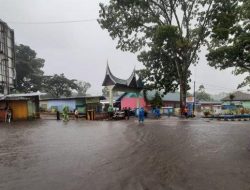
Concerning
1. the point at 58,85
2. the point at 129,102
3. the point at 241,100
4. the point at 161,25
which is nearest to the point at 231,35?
the point at 161,25

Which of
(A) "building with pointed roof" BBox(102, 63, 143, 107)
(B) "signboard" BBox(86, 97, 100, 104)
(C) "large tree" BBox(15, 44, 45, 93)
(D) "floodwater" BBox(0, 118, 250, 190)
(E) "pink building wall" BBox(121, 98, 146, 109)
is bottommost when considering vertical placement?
(D) "floodwater" BBox(0, 118, 250, 190)

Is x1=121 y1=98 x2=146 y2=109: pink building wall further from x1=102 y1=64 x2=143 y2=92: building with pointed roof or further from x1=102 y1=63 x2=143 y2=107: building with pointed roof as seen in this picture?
x1=102 y1=63 x2=143 y2=107: building with pointed roof

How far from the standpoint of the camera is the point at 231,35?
74.4 ft

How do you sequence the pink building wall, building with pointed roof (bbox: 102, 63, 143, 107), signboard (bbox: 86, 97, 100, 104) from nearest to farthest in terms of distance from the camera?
building with pointed roof (bbox: 102, 63, 143, 107)
signboard (bbox: 86, 97, 100, 104)
the pink building wall

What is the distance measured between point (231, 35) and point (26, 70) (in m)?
44.6

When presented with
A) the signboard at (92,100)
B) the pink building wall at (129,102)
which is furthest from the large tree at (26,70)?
the signboard at (92,100)

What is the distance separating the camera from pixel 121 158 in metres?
9.32

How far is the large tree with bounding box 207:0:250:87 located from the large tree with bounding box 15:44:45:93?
1444 inches

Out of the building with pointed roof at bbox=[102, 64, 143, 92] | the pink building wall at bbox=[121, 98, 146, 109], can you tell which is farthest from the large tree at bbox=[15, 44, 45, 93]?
the building with pointed roof at bbox=[102, 64, 143, 92]

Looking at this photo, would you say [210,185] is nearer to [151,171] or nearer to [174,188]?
[174,188]

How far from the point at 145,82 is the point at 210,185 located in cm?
3567

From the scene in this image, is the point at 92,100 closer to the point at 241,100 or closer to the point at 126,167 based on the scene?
the point at 126,167

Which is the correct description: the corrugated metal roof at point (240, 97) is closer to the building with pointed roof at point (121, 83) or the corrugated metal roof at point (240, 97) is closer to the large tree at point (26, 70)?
the building with pointed roof at point (121, 83)

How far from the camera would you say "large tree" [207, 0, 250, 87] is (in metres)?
21.5
